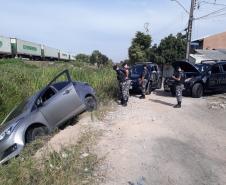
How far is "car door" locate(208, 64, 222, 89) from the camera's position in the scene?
18.5m

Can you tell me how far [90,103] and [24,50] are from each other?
39.2 metres

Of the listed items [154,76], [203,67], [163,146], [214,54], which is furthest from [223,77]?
[214,54]

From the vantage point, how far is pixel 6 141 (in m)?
9.71

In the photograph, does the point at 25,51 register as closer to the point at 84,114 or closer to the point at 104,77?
the point at 104,77

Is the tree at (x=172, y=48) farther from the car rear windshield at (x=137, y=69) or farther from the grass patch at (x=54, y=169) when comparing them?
the grass patch at (x=54, y=169)

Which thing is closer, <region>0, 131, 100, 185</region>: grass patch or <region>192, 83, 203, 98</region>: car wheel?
<region>0, 131, 100, 185</region>: grass patch

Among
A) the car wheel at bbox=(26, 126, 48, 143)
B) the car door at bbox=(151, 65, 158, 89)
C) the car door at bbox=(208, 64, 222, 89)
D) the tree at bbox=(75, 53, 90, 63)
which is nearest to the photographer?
the car wheel at bbox=(26, 126, 48, 143)

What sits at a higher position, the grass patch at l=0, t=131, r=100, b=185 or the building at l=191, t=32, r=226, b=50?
the building at l=191, t=32, r=226, b=50

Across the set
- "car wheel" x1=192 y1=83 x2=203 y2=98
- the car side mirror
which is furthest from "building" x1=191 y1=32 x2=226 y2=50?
the car side mirror

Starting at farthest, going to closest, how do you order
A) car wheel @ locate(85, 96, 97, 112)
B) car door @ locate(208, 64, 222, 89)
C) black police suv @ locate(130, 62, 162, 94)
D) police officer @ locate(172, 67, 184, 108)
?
black police suv @ locate(130, 62, 162, 94), car door @ locate(208, 64, 222, 89), police officer @ locate(172, 67, 184, 108), car wheel @ locate(85, 96, 97, 112)

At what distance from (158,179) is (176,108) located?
725 cm

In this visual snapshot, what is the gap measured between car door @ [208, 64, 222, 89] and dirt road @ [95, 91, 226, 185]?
3894mm

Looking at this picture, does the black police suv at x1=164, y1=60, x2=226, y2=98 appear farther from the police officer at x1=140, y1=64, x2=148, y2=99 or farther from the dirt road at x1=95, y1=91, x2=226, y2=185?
the dirt road at x1=95, y1=91, x2=226, y2=185

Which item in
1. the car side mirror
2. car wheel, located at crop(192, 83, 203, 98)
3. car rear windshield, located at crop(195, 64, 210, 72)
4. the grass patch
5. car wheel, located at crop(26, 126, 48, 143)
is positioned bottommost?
the grass patch
